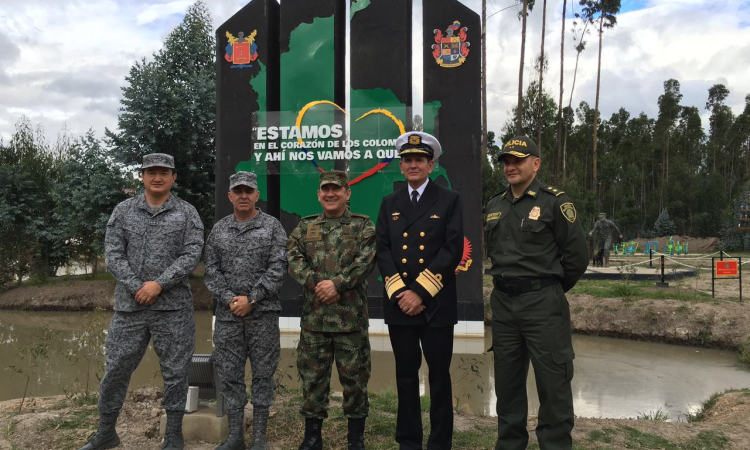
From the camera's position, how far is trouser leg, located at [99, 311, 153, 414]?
294 centimetres

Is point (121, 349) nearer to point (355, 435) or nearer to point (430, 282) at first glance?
point (355, 435)

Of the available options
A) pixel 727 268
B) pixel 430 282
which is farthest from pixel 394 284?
pixel 727 268

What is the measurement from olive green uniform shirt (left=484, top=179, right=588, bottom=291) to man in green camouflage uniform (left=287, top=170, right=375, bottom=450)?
0.78m

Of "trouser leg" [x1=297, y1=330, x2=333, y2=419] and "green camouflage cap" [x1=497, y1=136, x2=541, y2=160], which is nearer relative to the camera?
"green camouflage cap" [x1=497, y1=136, x2=541, y2=160]

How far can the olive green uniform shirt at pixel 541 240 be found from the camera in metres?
2.73

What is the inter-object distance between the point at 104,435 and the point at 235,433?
0.77 m

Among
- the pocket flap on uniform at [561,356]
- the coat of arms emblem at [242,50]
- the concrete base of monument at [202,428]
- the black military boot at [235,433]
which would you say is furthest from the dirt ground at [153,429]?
the coat of arms emblem at [242,50]

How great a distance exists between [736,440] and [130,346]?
12.6 ft

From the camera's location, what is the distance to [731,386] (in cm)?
590

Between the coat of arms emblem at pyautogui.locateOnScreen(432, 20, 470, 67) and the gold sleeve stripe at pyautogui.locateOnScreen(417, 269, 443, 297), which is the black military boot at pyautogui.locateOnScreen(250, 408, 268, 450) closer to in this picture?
the gold sleeve stripe at pyautogui.locateOnScreen(417, 269, 443, 297)

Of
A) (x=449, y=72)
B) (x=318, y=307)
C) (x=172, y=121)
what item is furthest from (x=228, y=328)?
(x=172, y=121)

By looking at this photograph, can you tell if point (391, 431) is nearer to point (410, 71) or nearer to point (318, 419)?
point (318, 419)

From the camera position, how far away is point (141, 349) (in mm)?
3016

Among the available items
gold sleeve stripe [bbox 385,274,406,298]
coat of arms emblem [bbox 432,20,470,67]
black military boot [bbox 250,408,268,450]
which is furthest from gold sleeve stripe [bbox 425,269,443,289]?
coat of arms emblem [bbox 432,20,470,67]
